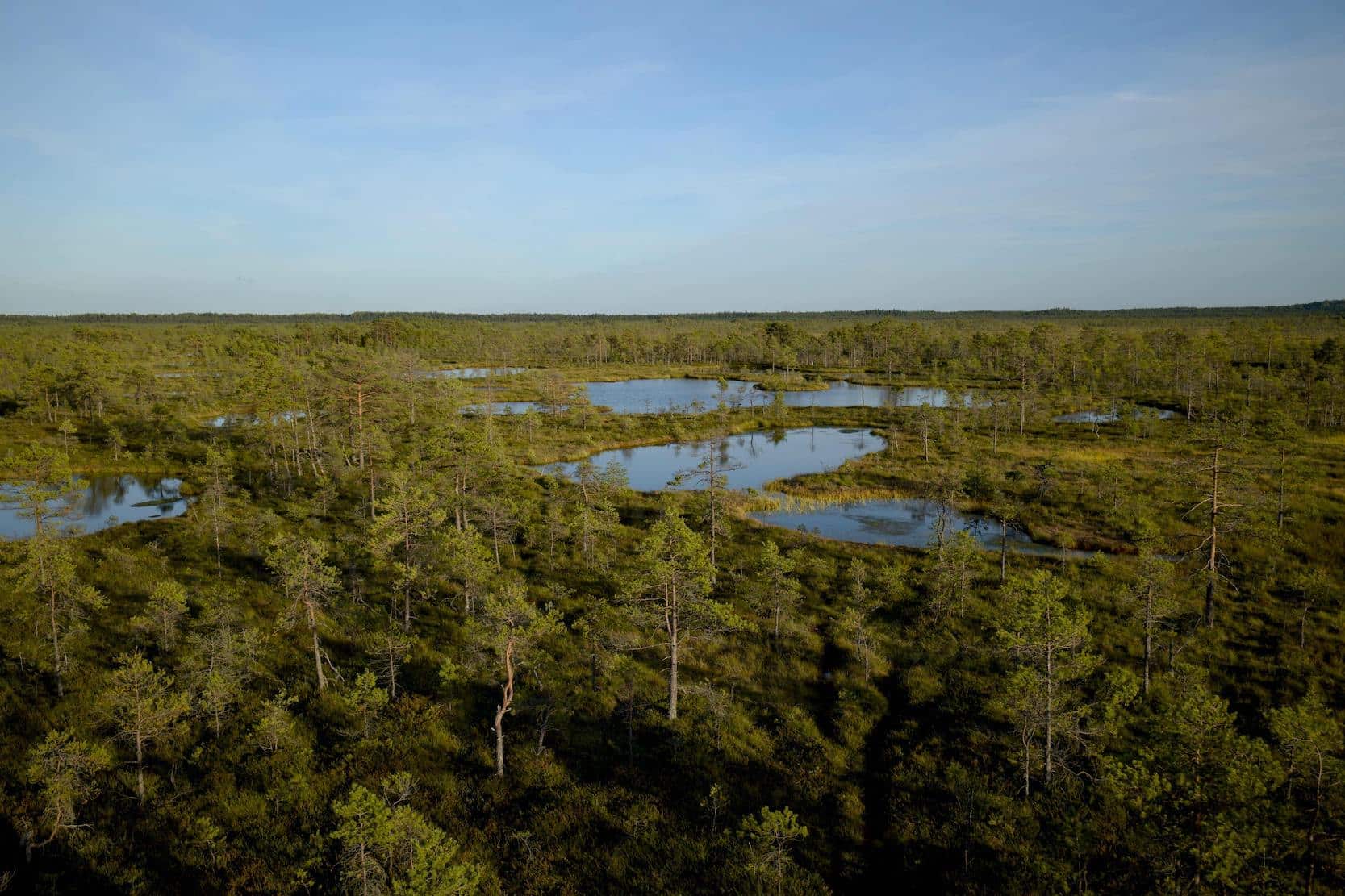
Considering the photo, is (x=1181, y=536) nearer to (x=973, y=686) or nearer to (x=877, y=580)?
(x=877, y=580)

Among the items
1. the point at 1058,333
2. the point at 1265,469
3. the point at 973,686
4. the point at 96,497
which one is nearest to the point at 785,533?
the point at 973,686

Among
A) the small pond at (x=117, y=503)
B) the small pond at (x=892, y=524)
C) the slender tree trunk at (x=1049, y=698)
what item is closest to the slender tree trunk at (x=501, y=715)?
the slender tree trunk at (x=1049, y=698)

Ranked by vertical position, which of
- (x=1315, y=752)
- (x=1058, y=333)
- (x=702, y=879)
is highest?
(x=1058, y=333)

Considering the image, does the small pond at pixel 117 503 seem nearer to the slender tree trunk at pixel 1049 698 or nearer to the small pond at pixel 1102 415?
the slender tree trunk at pixel 1049 698

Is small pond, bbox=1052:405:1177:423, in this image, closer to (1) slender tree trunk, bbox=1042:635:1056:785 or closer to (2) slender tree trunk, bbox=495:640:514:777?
(1) slender tree trunk, bbox=1042:635:1056:785

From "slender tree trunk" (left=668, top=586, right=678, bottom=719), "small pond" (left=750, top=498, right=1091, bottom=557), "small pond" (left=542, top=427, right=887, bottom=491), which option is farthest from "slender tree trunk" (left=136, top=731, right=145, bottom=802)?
"small pond" (left=542, top=427, right=887, bottom=491)
